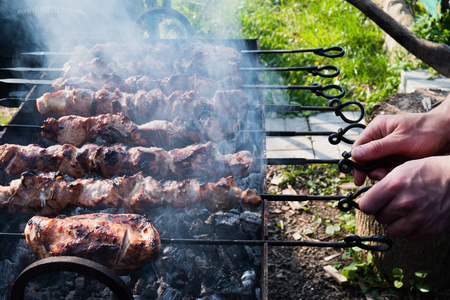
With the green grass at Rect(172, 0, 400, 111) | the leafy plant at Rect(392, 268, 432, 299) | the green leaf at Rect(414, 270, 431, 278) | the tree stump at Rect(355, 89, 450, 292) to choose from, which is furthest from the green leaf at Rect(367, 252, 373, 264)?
the green grass at Rect(172, 0, 400, 111)

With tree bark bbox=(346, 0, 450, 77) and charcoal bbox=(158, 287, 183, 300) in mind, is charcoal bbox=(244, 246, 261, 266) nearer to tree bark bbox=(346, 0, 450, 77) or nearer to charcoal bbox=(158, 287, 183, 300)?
charcoal bbox=(158, 287, 183, 300)

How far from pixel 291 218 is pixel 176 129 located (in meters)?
2.25

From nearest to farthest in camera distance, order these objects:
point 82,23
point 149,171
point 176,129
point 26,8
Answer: point 149,171
point 176,129
point 26,8
point 82,23

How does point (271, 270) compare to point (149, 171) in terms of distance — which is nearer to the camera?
point (149, 171)

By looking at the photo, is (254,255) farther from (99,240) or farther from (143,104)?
(143,104)

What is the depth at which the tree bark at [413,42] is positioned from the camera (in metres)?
4.20

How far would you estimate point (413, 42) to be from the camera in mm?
4254

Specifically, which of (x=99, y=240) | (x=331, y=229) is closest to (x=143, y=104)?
(x=99, y=240)

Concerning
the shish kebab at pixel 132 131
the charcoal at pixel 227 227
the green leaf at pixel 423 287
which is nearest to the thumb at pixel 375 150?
the shish kebab at pixel 132 131

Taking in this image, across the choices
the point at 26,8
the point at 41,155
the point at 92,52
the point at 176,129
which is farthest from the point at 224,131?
the point at 26,8

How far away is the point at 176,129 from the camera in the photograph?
10.1 ft

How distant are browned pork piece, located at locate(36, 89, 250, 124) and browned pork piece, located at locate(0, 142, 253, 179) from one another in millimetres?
544

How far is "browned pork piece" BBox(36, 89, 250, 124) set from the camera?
3.28 m

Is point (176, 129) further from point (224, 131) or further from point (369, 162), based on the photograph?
point (369, 162)
